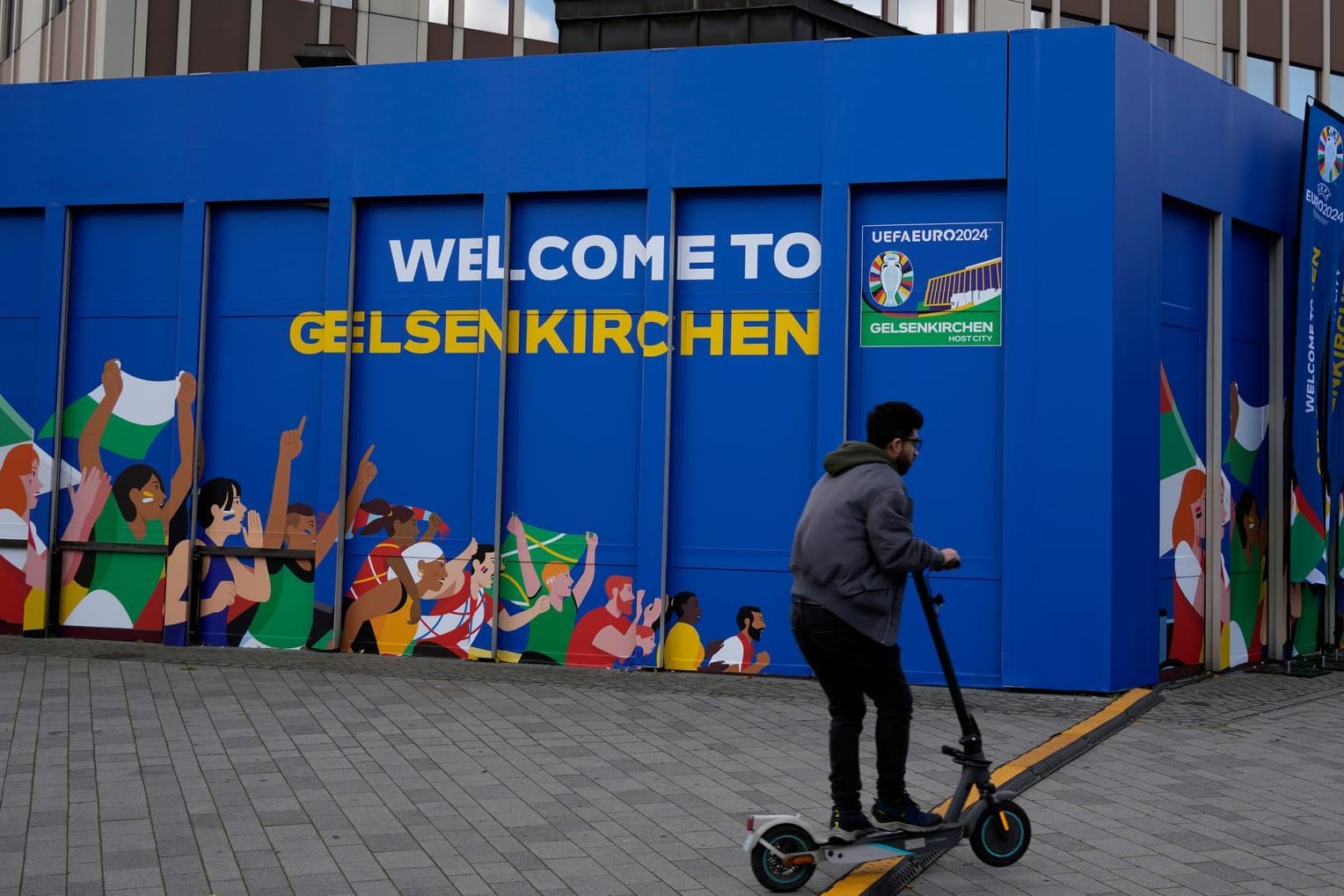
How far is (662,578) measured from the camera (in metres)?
10.6

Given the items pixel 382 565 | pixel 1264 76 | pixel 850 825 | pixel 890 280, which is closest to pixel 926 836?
pixel 850 825

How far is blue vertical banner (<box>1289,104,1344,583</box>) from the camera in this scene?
11.3 metres

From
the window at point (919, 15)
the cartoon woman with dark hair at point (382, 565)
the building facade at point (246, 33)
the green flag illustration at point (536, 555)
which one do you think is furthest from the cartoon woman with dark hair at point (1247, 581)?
the window at point (919, 15)

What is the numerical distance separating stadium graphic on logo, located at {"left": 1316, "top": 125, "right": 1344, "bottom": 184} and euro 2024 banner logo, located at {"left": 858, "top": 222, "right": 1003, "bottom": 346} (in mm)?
3147

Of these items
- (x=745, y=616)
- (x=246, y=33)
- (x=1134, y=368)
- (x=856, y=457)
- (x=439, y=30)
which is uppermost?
(x=439, y=30)

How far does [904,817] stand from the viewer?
5.38 metres

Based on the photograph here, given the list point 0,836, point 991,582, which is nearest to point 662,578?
point 991,582

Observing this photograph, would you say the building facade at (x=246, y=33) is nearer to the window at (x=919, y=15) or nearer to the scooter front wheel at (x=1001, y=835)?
the window at (x=919, y=15)

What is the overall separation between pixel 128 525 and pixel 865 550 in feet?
27.0

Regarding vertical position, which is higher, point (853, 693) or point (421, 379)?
point (421, 379)

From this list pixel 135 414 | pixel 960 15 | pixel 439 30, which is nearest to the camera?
pixel 135 414

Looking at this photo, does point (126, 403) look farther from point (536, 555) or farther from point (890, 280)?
point (890, 280)

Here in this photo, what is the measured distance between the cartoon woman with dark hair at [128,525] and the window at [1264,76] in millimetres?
26734

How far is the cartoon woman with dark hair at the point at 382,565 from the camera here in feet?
36.9
